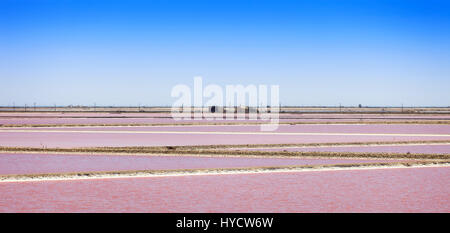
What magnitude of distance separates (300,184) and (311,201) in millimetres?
1183

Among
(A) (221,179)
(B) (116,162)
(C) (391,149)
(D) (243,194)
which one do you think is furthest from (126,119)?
(D) (243,194)

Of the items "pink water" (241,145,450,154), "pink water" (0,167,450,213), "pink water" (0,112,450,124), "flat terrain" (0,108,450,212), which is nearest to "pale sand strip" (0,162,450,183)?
"flat terrain" (0,108,450,212)

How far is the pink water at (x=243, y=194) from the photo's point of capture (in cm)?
553

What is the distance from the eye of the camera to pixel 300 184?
7.05 meters

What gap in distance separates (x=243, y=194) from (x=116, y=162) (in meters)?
4.55

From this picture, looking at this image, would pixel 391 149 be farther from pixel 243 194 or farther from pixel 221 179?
pixel 243 194

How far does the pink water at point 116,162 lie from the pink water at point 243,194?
1.32 meters

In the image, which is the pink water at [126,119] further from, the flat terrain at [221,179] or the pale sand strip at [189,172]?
the pale sand strip at [189,172]

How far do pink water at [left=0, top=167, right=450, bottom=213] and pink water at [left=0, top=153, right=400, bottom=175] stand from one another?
1317 millimetres

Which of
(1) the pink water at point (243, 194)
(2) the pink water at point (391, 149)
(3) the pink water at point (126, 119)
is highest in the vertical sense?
(3) the pink water at point (126, 119)

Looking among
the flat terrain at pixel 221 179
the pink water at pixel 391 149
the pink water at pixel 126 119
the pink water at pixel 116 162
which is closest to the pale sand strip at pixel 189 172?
the flat terrain at pixel 221 179

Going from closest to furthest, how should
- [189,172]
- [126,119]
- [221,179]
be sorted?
Result: [221,179] < [189,172] < [126,119]

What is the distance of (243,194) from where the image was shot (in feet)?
20.7
